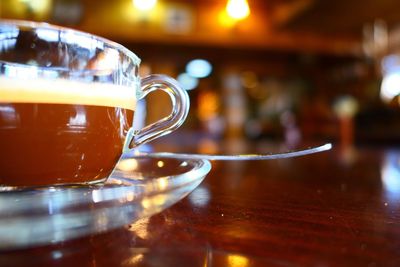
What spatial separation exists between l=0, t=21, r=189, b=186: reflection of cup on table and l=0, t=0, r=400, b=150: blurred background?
172 cm

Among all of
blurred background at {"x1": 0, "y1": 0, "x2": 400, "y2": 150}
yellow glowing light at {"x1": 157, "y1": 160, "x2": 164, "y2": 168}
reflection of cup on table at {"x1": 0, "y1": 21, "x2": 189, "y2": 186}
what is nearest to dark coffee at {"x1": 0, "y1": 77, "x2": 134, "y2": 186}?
reflection of cup on table at {"x1": 0, "y1": 21, "x2": 189, "y2": 186}

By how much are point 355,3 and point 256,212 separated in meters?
2.76

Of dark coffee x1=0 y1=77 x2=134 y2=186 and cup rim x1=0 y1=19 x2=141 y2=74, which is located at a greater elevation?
cup rim x1=0 y1=19 x2=141 y2=74

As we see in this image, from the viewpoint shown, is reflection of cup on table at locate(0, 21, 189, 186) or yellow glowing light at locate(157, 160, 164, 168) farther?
yellow glowing light at locate(157, 160, 164, 168)

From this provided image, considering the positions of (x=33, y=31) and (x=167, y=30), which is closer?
(x=33, y=31)

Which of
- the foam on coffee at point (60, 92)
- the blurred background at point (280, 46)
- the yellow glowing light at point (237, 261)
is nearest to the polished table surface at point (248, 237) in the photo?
the yellow glowing light at point (237, 261)

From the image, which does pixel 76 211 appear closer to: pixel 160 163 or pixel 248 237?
pixel 248 237

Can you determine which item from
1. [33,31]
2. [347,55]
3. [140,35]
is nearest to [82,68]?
[33,31]

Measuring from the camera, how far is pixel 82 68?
10.6 inches

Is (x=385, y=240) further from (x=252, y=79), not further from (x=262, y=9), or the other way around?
(x=252, y=79)

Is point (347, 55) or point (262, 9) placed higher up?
point (262, 9)

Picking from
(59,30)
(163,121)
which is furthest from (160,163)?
(59,30)

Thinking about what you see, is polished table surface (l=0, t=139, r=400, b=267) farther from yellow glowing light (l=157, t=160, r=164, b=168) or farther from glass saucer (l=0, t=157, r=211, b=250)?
yellow glowing light (l=157, t=160, r=164, b=168)

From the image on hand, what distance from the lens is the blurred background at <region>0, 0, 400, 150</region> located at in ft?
8.33
